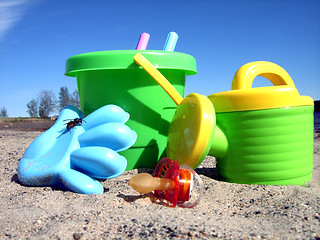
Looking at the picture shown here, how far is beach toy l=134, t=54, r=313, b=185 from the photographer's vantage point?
163cm

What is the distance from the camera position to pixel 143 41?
2.21 meters

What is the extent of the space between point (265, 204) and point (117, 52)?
1196 millimetres

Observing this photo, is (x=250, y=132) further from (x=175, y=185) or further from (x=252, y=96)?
(x=175, y=185)

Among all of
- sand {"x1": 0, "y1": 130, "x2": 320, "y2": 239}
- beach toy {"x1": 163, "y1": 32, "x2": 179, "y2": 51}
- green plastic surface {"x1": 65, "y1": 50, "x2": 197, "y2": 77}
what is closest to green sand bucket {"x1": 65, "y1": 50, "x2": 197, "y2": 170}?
green plastic surface {"x1": 65, "y1": 50, "x2": 197, "y2": 77}

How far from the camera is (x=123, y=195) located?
1.53 m

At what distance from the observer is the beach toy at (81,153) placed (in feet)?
5.41

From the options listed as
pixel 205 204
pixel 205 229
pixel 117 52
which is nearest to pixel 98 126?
pixel 117 52

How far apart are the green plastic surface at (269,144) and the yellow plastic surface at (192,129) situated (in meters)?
0.19

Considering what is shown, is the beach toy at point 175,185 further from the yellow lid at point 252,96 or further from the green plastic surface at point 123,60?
the green plastic surface at point 123,60

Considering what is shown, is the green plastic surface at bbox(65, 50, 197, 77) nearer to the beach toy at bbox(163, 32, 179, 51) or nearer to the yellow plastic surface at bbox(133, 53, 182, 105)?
the yellow plastic surface at bbox(133, 53, 182, 105)

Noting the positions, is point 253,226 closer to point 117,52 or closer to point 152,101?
point 152,101

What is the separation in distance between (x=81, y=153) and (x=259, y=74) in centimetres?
112

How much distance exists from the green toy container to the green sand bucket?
0.40 metres

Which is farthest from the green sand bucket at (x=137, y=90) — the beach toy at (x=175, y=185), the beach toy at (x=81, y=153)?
the beach toy at (x=175, y=185)
